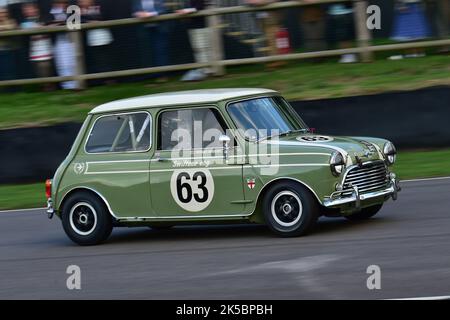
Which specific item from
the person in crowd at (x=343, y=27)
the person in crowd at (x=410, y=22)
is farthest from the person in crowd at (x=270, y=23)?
the person in crowd at (x=410, y=22)

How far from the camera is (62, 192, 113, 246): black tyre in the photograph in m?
9.91

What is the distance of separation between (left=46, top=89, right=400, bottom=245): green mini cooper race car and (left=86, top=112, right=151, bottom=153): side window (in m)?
0.01

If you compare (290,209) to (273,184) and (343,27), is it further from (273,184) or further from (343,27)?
(343,27)

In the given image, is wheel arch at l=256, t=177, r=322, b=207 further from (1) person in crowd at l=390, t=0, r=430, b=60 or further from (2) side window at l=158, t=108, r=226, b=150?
(1) person in crowd at l=390, t=0, r=430, b=60

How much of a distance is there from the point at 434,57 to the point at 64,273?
32.4 ft

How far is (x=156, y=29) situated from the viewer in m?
17.1

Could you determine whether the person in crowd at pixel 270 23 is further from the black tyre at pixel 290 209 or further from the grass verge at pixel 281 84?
the black tyre at pixel 290 209

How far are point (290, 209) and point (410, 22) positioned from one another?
27.6 ft

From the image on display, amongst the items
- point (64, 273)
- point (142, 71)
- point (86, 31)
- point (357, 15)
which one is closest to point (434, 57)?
point (357, 15)

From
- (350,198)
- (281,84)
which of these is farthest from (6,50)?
(350,198)

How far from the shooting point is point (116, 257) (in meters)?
9.26

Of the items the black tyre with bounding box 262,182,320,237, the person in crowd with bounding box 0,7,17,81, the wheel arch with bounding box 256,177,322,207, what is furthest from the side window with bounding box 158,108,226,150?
the person in crowd with bounding box 0,7,17,81

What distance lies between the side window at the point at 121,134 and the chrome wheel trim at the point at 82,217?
61 cm

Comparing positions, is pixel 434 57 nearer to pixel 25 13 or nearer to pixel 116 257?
pixel 25 13
